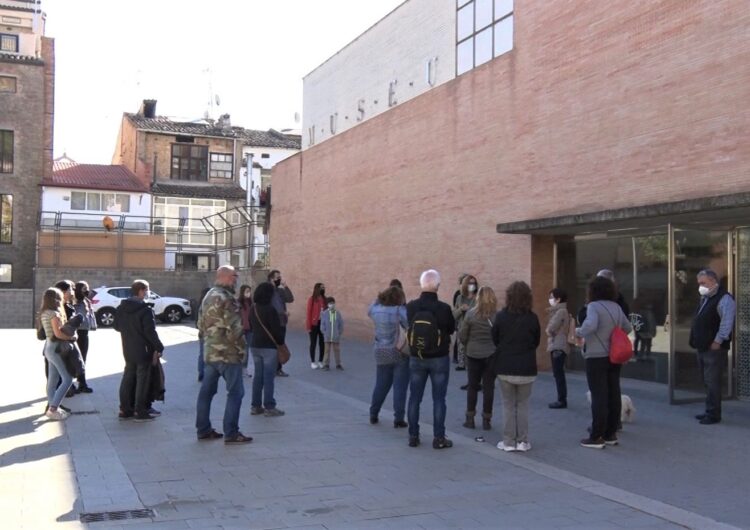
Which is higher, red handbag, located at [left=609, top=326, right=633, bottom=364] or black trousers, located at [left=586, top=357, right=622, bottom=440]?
red handbag, located at [left=609, top=326, right=633, bottom=364]

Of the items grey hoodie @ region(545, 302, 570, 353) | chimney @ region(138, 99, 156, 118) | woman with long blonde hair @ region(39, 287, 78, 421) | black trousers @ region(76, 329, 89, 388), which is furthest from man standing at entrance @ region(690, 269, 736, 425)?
chimney @ region(138, 99, 156, 118)

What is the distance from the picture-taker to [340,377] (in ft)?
45.1

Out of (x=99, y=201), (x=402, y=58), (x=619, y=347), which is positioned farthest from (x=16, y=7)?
(x=619, y=347)

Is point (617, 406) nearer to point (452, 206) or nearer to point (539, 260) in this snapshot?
point (539, 260)

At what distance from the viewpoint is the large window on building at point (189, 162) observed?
47562 millimetres

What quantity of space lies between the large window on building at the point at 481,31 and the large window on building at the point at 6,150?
29540 mm

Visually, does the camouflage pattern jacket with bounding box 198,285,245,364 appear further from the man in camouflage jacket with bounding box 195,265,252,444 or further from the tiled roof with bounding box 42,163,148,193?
the tiled roof with bounding box 42,163,148,193

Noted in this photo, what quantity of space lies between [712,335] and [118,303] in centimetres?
2502

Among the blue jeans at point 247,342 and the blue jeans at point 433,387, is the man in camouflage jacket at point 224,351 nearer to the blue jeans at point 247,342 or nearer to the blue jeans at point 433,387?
the blue jeans at point 247,342

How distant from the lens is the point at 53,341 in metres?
9.24

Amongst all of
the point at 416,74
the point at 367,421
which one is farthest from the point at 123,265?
the point at 367,421

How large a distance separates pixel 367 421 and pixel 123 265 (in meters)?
28.2

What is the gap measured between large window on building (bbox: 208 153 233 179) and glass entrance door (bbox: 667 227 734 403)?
40.6m

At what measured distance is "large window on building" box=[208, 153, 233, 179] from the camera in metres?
48.7
